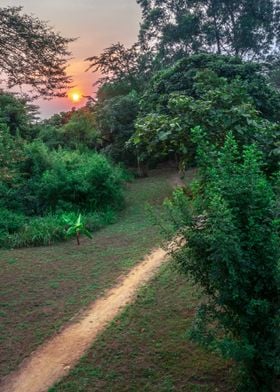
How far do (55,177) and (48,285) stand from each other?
20.4ft

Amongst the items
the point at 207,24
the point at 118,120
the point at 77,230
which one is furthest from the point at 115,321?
the point at 207,24

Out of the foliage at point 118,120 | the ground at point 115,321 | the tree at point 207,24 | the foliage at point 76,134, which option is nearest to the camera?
the ground at point 115,321

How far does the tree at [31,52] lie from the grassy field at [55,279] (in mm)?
3871

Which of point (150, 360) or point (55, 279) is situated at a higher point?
point (55, 279)

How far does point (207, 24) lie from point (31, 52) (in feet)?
67.1

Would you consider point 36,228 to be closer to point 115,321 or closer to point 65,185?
point 65,185

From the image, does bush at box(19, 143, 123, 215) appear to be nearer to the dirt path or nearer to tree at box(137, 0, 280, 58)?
the dirt path

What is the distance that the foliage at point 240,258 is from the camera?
11.3 ft

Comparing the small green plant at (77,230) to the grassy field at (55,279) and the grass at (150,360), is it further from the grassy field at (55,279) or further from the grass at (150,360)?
the grass at (150,360)

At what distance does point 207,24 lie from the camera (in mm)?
25812

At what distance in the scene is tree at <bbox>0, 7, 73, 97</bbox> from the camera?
801 cm

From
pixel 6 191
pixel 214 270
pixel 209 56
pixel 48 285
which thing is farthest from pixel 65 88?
pixel 209 56

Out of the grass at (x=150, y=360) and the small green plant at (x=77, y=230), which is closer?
the grass at (x=150, y=360)

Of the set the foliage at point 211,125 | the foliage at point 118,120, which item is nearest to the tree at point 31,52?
the foliage at point 211,125
